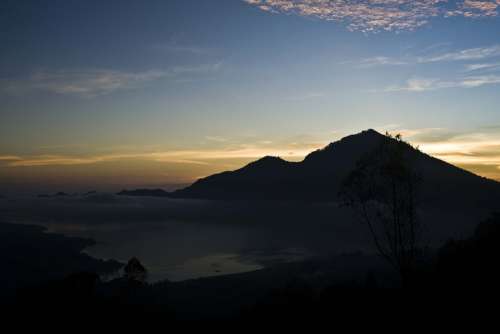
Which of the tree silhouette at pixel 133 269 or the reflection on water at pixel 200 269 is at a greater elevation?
the tree silhouette at pixel 133 269

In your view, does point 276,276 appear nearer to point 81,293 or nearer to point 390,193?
point 81,293

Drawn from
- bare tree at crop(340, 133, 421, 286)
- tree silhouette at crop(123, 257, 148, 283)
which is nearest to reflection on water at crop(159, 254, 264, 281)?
tree silhouette at crop(123, 257, 148, 283)

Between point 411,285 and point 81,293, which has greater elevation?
point 411,285

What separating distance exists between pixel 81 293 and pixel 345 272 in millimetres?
92827

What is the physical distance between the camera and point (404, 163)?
28.9 metres

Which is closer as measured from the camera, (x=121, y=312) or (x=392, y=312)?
(x=392, y=312)

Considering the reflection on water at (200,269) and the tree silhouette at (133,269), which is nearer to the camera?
the tree silhouette at (133,269)

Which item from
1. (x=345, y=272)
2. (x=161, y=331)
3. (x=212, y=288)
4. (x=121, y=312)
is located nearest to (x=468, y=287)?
(x=161, y=331)

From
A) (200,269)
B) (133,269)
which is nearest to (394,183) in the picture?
(133,269)

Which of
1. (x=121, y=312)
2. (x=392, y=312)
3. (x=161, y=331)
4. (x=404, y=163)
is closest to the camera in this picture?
(x=404, y=163)

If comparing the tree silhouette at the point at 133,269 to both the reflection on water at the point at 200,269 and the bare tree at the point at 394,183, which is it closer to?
the reflection on water at the point at 200,269

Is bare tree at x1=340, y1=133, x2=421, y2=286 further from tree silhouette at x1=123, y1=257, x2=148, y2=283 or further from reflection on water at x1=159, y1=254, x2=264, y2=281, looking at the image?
reflection on water at x1=159, y1=254, x2=264, y2=281

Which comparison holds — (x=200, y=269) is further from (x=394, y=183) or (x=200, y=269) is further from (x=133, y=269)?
(x=394, y=183)

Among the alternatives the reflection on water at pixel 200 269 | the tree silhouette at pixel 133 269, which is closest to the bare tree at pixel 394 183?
Answer: the tree silhouette at pixel 133 269
